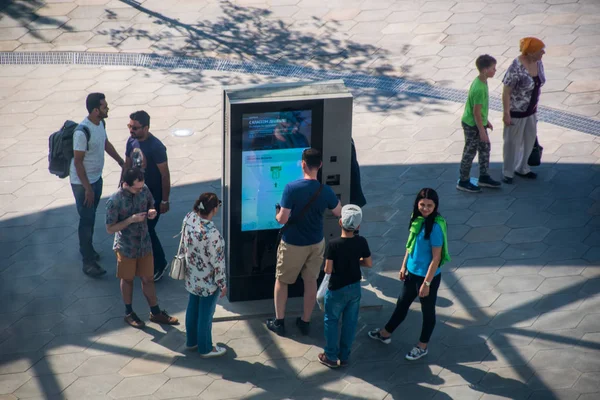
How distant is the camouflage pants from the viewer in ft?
31.9

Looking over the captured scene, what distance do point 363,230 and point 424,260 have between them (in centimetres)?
244

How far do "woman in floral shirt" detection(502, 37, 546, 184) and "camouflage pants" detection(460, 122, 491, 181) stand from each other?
405mm

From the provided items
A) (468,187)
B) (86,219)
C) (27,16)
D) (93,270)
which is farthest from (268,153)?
(27,16)

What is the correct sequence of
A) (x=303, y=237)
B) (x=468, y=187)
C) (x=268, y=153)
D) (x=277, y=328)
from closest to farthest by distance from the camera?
(x=303, y=237)
(x=268, y=153)
(x=277, y=328)
(x=468, y=187)

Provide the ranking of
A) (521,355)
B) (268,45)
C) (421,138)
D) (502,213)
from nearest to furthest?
(521,355) < (502,213) < (421,138) < (268,45)

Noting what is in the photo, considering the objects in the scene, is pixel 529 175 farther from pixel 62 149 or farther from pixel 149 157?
pixel 62 149

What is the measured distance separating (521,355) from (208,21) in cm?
938

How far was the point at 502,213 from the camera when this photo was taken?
9609 millimetres

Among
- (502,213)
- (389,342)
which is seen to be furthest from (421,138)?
(389,342)

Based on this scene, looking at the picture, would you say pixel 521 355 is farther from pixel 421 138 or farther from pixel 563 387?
pixel 421 138

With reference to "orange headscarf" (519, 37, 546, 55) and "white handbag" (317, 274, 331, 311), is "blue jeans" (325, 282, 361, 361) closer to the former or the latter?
"white handbag" (317, 274, 331, 311)

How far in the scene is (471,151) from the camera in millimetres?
9789

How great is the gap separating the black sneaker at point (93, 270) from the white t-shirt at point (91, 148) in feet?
2.92

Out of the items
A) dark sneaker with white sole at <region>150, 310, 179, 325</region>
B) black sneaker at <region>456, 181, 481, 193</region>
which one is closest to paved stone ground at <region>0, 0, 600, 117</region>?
black sneaker at <region>456, 181, 481, 193</region>
